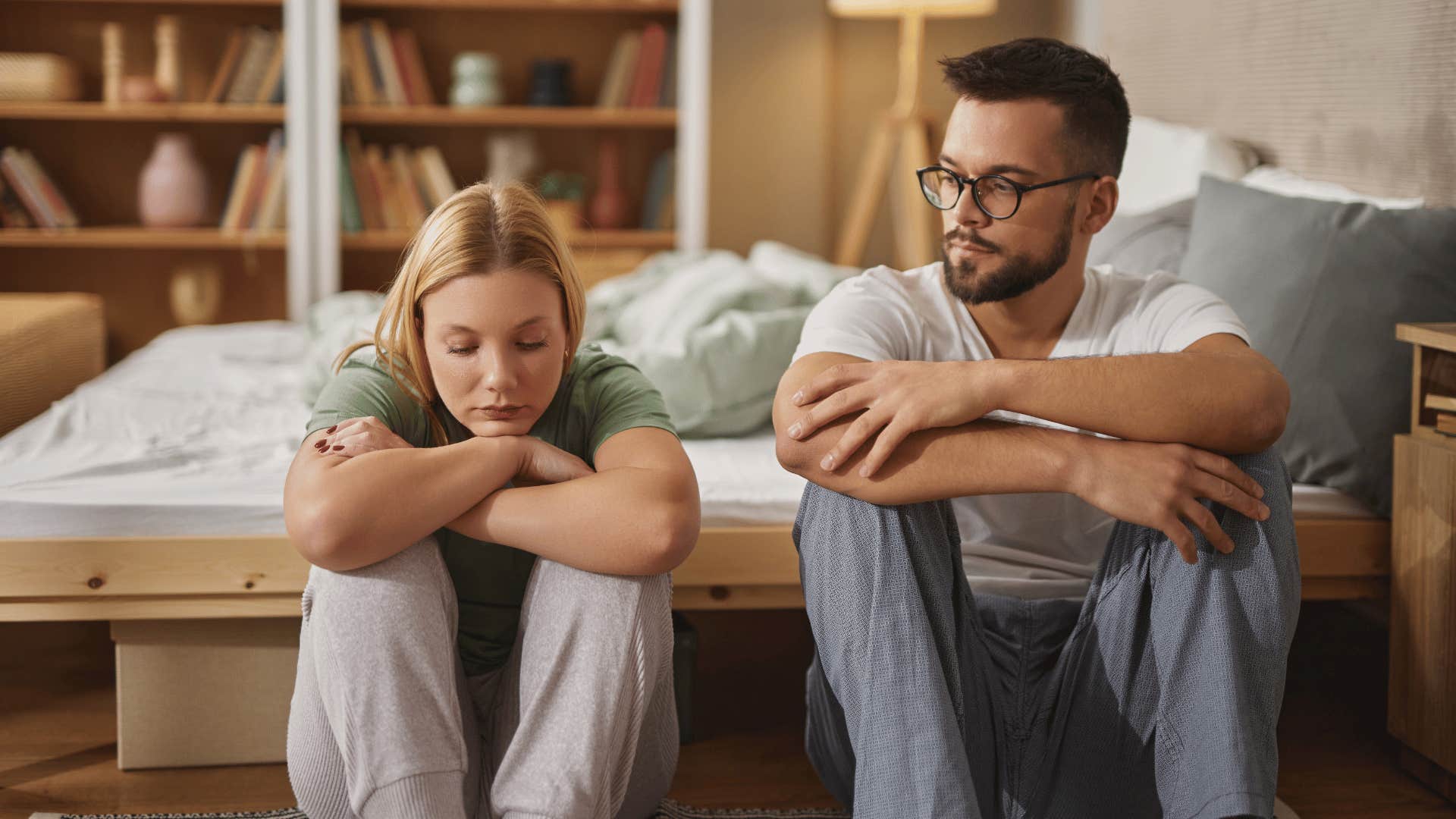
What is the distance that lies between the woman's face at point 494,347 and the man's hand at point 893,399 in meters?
0.28

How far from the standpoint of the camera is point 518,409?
139 centimetres

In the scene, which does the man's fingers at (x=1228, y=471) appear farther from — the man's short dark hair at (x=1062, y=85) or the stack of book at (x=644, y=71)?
the stack of book at (x=644, y=71)

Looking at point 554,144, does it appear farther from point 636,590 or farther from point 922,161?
point 636,590

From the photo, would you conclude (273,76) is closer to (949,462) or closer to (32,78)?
(32,78)

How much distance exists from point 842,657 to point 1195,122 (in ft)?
6.27

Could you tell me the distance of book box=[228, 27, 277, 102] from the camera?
12.5 feet

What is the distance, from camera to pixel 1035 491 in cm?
138

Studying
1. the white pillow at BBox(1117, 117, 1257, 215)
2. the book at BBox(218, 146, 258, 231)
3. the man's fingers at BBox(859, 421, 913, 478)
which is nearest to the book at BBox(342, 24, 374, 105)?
the book at BBox(218, 146, 258, 231)

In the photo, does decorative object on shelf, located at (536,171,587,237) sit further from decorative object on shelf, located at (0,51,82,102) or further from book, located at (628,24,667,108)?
decorative object on shelf, located at (0,51,82,102)

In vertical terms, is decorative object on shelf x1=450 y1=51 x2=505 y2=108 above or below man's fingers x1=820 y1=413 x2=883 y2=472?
above

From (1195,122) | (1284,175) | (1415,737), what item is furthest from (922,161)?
(1415,737)

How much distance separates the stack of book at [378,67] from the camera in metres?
3.86

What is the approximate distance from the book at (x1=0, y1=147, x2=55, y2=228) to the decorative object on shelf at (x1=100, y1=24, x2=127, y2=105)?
0.32 meters

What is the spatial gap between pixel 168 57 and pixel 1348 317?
11.1 feet
